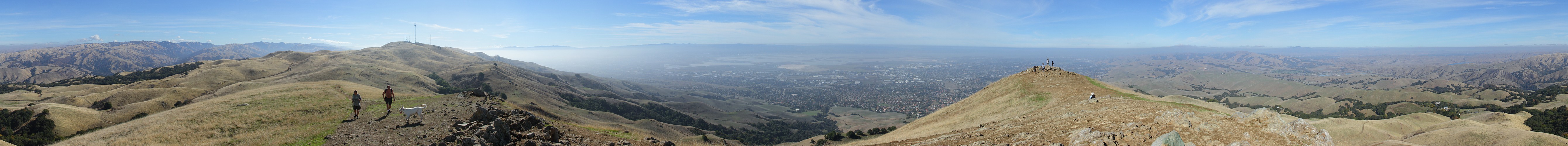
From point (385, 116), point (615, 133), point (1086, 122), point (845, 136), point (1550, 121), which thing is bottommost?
point (1550, 121)

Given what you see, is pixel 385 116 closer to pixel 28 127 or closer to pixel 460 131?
pixel 460 131

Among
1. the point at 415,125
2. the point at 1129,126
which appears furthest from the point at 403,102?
the point at 1129,126

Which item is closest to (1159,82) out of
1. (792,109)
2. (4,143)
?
(792,109)

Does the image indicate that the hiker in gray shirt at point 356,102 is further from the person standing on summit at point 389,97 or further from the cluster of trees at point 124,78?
the cluster of trees at point 124,78

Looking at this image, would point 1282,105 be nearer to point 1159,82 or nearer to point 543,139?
point 1159,82

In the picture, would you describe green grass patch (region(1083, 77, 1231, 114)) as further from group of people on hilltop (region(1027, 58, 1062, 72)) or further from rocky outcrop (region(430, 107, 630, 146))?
rocky outcrop (region(430, 107, 630, 146))

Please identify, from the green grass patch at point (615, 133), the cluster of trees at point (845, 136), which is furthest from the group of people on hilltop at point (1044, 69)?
the green grass patch at point (615, 133)

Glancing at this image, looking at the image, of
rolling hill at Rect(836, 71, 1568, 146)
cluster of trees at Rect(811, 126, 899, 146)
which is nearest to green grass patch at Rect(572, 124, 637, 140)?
rolling hill at Rect(836, 71, 1568, 146)
